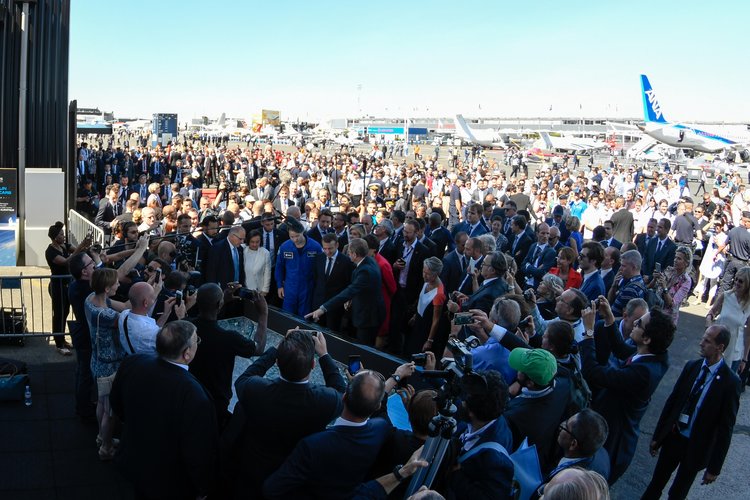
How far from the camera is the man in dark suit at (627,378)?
4258 mm

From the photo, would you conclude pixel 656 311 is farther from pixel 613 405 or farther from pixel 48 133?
pixel 48 133

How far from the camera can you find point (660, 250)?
1019 cm

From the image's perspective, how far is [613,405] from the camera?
445 centimetres

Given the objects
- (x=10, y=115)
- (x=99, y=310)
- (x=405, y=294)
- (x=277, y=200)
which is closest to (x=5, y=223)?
(x=10, y=115)

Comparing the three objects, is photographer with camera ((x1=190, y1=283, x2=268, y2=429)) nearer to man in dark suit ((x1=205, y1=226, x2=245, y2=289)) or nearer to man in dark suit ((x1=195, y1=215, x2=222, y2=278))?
man in dark suit ((x1=205, y1=226, x2=245, y2=289))

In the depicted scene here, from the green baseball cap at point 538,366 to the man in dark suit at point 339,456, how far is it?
1.15 metres

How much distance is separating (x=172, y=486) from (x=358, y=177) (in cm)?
1813

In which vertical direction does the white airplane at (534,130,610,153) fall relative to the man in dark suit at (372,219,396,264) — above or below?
above

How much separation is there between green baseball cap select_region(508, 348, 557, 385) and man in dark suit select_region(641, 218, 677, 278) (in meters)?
7.07

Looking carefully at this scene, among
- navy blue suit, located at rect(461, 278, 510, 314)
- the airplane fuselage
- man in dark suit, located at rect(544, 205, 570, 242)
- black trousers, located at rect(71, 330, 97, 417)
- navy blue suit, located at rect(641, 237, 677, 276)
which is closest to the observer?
black trousers, located at rect(71, 330, 97, 417)

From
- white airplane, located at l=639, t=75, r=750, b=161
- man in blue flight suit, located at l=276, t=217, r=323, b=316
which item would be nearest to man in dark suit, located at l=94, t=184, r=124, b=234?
man in blue flight suit, located at l=276, t=217, r=323, b=316

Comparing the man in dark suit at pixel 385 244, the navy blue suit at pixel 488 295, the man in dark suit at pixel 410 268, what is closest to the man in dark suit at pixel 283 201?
the man in dark suit at pixel 385 244

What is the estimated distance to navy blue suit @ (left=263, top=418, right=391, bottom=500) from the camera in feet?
9.23

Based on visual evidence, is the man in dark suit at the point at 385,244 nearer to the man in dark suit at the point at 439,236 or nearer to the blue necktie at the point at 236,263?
the man in dark suit at the point at 439,236
